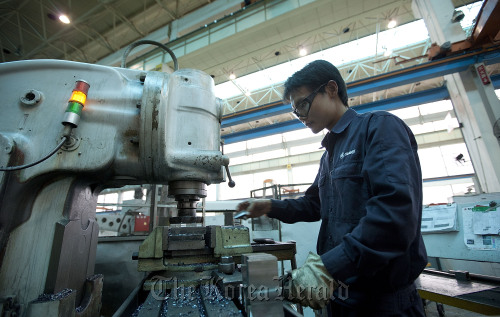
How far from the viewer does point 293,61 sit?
5703 mm

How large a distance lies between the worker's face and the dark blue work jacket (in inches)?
2.2

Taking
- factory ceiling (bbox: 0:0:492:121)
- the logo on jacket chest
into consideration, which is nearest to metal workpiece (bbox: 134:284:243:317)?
the logo on jacket chest

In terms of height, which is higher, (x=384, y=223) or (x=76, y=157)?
(x=76, y=157)

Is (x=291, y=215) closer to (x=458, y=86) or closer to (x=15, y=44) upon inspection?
Answer: (x=458, y=86)

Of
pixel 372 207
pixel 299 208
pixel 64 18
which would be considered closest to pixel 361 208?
pixel 372 207

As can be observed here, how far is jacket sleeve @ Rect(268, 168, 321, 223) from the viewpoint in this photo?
3.69ft

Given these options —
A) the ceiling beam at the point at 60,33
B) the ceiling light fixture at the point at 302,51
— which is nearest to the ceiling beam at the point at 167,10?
the ceiling beam at the point at 60,33

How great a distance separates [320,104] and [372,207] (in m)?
0.50

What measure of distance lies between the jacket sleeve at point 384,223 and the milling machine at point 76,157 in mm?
550

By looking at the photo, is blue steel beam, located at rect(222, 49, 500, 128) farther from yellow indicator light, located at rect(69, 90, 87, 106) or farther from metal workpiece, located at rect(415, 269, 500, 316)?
yellow indicator light, located at rect(69, 90, 87, 106)

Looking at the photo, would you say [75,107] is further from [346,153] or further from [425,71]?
[425,71]

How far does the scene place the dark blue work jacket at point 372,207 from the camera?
1.79ft

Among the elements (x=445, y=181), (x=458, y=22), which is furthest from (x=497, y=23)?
(x=445, y=181)

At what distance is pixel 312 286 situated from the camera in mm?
572
